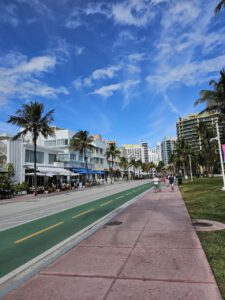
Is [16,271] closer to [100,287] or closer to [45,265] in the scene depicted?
[45,265]

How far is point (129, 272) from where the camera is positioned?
5.37m

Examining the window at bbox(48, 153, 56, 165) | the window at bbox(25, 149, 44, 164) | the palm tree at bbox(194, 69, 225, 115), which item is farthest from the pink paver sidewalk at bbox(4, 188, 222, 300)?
the window at bbox(48, 153, 56, 165)

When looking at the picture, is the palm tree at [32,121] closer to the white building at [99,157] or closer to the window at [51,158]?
the window at [51,158]

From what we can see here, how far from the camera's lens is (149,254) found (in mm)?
6527

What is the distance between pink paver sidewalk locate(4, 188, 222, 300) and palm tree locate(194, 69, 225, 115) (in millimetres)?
24369

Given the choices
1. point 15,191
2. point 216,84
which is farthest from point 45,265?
point 15,191

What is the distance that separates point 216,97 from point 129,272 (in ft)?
91.5

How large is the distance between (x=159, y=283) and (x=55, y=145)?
6385 centimetres

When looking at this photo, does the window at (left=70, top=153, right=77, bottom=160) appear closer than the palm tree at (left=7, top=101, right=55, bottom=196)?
No

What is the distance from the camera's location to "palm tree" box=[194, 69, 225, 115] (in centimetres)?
2995

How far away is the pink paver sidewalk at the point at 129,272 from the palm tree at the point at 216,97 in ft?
80.0

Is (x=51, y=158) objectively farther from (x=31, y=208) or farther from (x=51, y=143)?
(x=31, y=208)

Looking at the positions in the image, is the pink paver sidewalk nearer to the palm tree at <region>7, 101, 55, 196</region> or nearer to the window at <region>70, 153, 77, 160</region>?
the palm tree at <region>7, 101, 55, 196</region>

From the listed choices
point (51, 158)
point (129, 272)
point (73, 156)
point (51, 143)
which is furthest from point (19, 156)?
point (129, 272)
